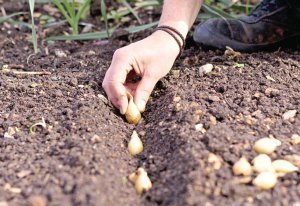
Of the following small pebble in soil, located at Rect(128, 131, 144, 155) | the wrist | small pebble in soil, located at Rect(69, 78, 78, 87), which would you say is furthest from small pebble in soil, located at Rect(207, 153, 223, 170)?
small pebble in soil, located at Rect(69, 78, 78, 87)

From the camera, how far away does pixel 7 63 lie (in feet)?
6.08

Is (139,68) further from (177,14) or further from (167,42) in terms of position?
(177,14)

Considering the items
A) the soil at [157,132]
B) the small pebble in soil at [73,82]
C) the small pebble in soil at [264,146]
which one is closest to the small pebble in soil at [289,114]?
the soil at [157,132]

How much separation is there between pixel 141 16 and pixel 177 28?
32.7 inches

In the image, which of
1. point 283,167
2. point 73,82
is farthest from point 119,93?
point 283,167

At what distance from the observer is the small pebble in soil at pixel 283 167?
3.72ft

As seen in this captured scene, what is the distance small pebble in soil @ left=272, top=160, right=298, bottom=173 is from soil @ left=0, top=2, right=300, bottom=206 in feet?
0.04

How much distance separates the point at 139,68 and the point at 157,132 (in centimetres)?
19

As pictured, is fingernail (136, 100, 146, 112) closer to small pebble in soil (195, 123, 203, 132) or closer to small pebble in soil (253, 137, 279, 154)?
small pebble in soil (195, 123, 203, 132)

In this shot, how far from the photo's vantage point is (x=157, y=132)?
1337 mm

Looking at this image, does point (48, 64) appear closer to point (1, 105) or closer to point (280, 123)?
point (1, 105)

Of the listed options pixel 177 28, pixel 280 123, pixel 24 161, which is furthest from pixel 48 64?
pixel 280 123

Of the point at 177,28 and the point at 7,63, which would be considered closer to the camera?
the point at 177,28

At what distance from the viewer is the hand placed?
54.6 inches
